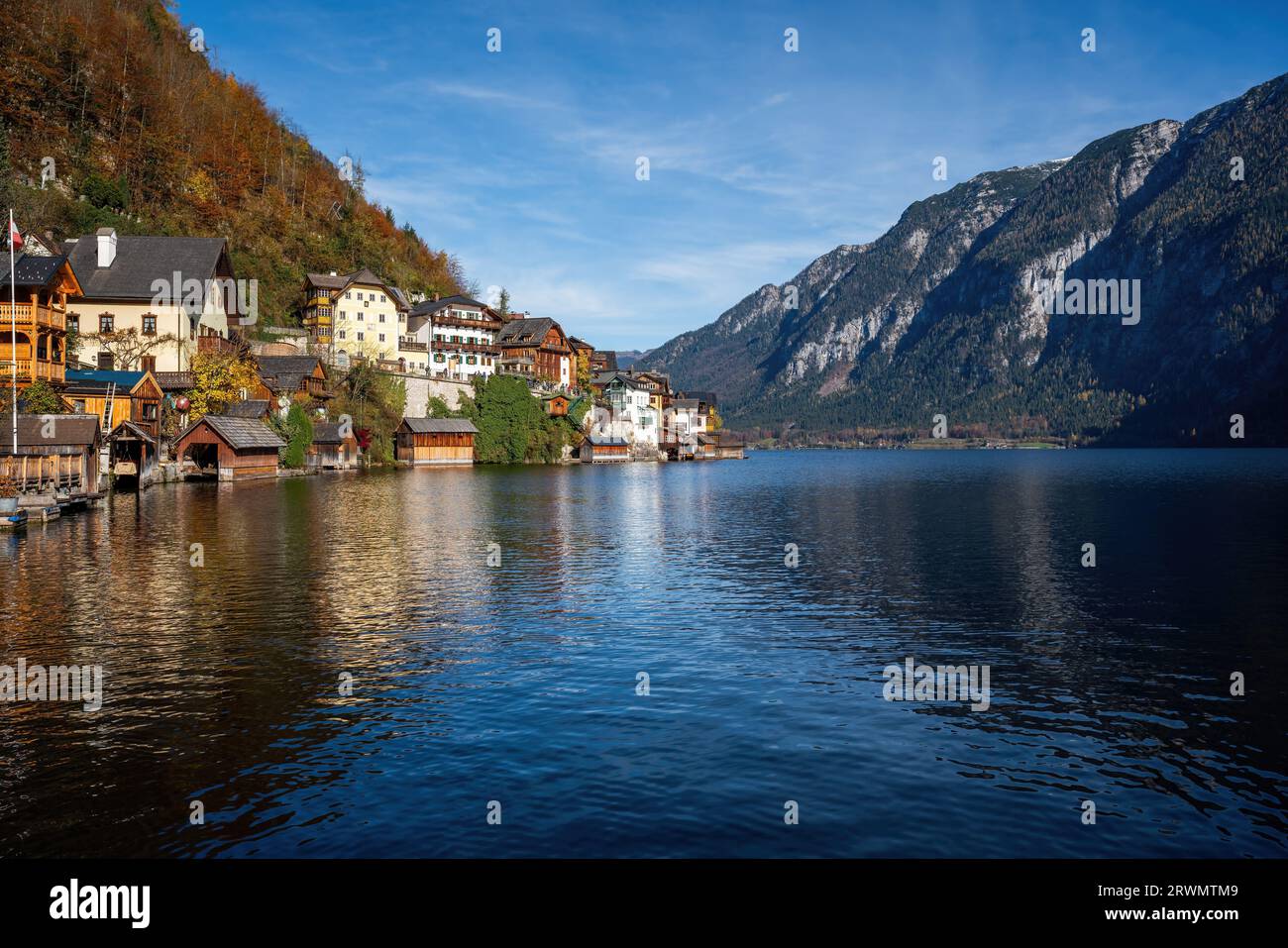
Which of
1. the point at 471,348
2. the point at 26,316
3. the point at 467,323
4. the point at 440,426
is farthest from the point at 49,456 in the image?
the point at 471,348

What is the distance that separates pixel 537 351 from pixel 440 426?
116 feet

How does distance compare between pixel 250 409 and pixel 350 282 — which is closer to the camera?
pixel 250 409

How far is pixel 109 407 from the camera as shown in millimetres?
74562

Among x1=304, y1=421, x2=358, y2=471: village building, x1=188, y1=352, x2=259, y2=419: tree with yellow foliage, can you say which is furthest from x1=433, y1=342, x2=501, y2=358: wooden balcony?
x1=188, y1=352, x2=259, y2=419: tree with yellow foliage

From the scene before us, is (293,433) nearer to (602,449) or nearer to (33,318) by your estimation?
(33,318)

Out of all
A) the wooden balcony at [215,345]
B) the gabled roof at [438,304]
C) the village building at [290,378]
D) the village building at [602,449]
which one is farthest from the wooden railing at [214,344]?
the village building at [602,449]

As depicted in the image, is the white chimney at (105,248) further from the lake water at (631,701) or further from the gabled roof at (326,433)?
→ the lake water at (631,701)

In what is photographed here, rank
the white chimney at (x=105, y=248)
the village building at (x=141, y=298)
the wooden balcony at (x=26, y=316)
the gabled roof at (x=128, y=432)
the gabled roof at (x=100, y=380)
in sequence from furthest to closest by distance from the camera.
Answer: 1. the white chimney at (x=105, y=248)
2. the village building at (x=141, y=298)
3. the gabled roof at (x=100, y=380)
4. the gabled roof at (x=128, y=432)
5. the wooden balcony at (x=26, y=316)

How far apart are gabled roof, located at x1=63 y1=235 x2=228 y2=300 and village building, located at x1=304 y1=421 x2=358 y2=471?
22759mm

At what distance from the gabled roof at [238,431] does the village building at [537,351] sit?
6788cm

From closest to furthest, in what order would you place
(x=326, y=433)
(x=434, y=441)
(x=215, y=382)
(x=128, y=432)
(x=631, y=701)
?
(x=631, y=701) → (x=128, y=432) → (x=215, y=382) → (x=326, y=433) → (x=434, y=441)

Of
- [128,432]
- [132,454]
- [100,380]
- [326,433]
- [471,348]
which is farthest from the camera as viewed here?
[471,348]

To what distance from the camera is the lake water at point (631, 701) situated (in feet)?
45.1
